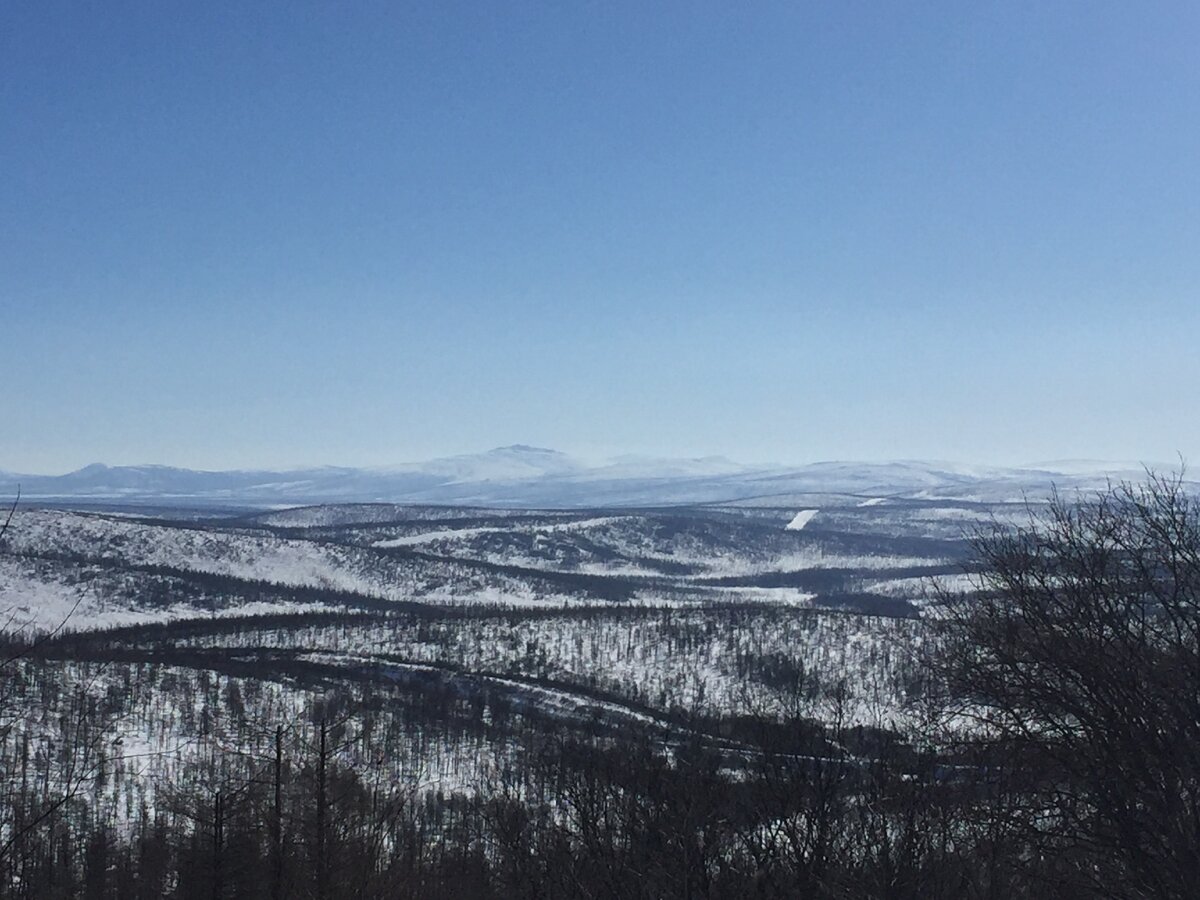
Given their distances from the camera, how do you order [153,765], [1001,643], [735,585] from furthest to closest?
1. [735,585]
2. [153,765]
3. [1001,643]

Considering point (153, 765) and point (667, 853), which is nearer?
point (667, 853)

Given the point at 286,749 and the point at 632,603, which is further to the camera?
the point at 632,603

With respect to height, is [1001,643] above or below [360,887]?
above

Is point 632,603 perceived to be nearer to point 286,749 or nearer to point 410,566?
point 410,566

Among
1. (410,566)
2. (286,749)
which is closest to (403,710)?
(286,749)

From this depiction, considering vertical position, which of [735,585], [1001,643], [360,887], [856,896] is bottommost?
[735,585]

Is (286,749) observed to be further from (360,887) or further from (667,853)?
(667,853)

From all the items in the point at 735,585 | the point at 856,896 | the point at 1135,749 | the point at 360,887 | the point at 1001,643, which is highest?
the point at 1001,643

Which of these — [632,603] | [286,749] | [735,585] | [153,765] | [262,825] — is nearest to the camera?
[262,825]

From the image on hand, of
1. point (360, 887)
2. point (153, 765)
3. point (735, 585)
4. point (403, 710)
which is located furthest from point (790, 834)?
point (735, 585)

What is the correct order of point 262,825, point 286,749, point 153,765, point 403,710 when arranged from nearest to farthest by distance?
1. point 262,825
2. point 286,749
3. point 153,765
4. point 403,710
